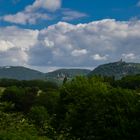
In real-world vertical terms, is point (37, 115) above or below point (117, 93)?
below

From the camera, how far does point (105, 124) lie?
7581 cm

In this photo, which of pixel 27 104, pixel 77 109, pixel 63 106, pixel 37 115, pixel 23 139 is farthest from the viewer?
pixel 27 104

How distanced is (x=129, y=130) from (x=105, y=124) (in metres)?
4.63

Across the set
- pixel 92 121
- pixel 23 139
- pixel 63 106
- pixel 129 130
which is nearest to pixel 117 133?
pixel 129 130

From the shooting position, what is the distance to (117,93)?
83.4 meters

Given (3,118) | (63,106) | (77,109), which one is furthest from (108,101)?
(3,118)

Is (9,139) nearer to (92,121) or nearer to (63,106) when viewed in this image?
(92,121)

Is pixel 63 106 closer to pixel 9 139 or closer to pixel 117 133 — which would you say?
pixel 117 133

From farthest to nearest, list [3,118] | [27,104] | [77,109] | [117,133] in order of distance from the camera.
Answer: [27,104]
[77,109]
[117,133]
[3,118]

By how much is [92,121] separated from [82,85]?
22.6 metres

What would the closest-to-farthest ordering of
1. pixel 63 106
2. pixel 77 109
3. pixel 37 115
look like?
pixel 77 109 → pixel 63 106 → pixel 37 115

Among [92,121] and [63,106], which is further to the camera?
[63,106]

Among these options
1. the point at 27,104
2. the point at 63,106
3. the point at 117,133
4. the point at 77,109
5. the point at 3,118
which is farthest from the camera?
the point at 27,104

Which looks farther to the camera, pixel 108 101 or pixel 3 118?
pixel 108 101
